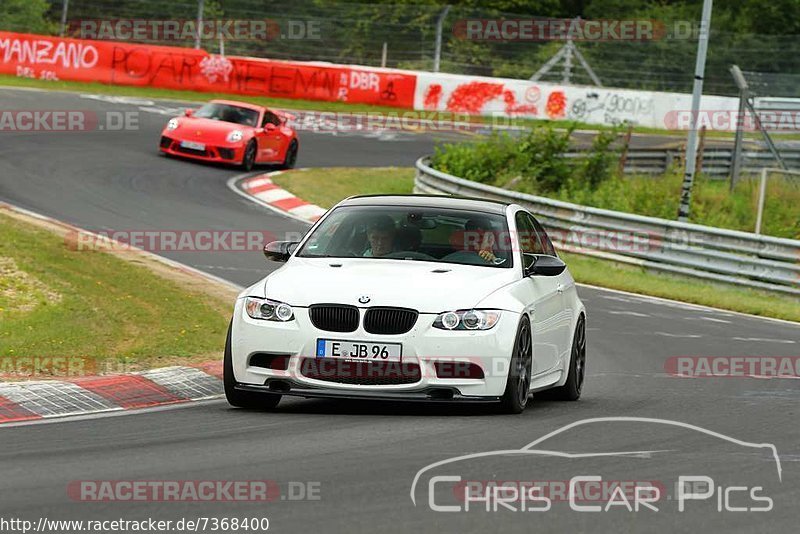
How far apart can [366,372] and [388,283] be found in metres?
0.60

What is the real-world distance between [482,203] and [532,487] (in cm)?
422

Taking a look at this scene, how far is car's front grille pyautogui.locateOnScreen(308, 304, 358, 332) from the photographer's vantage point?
912 cm

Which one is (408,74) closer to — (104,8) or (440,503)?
(104,8)

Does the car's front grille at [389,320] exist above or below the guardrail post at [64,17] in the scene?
below

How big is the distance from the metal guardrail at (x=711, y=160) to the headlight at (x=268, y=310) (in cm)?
2315

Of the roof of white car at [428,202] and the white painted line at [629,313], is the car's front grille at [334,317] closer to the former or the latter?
the roof of white car at [428,202]

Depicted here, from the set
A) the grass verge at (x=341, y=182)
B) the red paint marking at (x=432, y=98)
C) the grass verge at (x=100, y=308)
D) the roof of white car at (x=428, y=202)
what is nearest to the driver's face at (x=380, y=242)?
the roof of white car at (x=428, y=202)

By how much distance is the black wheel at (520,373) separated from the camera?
30.6ft

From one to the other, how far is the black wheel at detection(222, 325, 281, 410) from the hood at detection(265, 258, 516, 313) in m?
0.48

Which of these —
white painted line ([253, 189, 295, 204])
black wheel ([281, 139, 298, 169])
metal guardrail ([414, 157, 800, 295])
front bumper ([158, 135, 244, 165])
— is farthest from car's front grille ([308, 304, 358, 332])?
black wheel ([281, 139, 298, 169])

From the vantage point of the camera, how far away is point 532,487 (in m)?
6.89

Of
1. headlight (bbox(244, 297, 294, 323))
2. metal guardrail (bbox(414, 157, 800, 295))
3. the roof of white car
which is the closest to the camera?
headlight (bbox(244, 297, 294, 323))

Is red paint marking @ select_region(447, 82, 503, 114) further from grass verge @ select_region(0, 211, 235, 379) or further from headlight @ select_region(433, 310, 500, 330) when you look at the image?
headlight @ select_region(433, 310, 500, 330)

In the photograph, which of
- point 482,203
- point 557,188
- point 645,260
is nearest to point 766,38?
point 557,188
